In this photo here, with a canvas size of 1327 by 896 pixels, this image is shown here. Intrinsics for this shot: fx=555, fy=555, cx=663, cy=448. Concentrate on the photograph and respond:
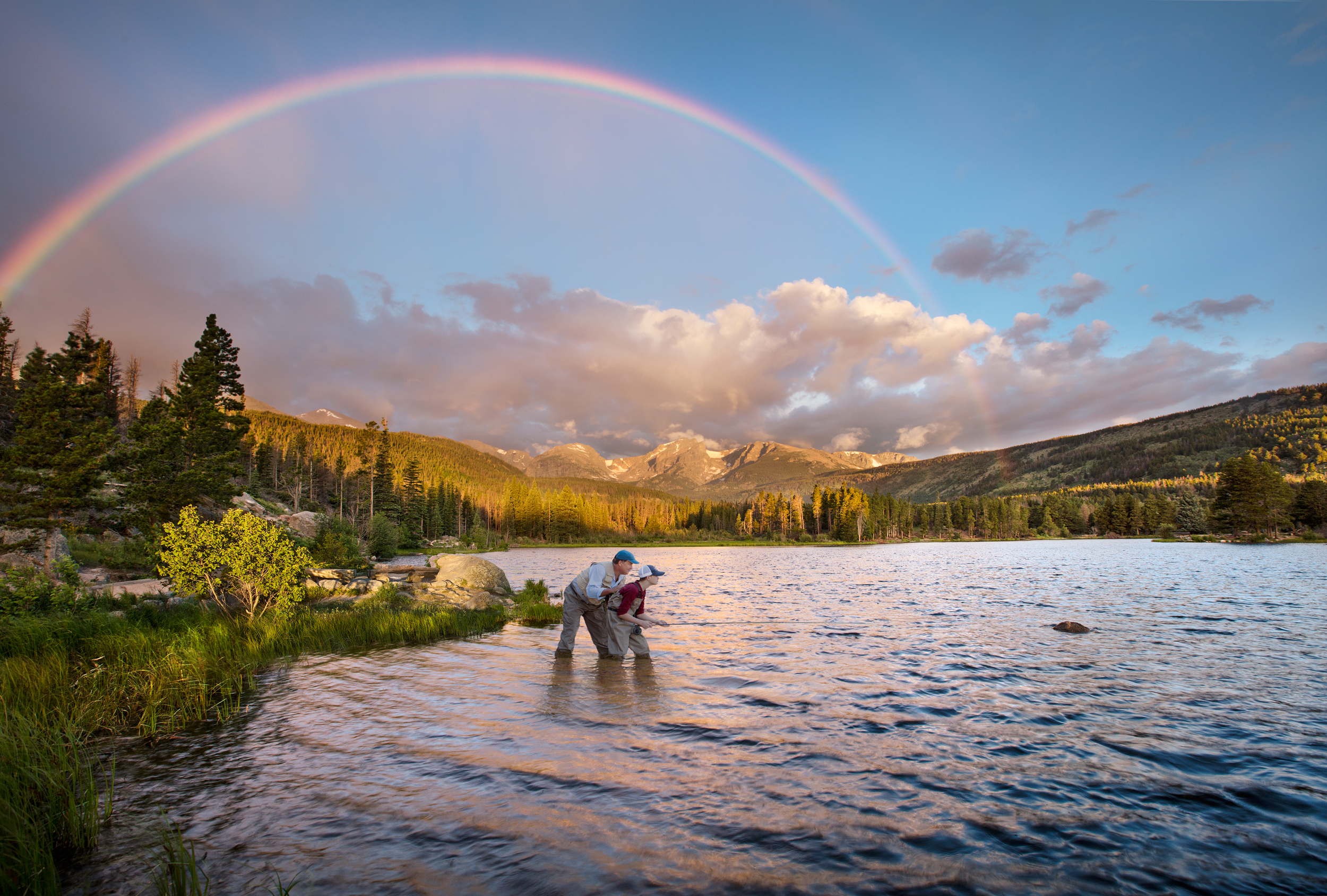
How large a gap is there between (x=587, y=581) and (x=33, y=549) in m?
31.1

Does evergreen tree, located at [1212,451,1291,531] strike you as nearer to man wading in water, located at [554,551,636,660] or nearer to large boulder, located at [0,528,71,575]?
man wading in water, located at [554,551,636,660]

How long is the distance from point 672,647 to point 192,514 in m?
15.3

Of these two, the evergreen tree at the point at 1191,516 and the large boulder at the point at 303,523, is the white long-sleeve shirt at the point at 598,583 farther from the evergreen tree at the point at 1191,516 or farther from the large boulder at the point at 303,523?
the evergreen tree at the point at 1191,516

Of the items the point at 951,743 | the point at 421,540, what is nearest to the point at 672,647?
the point at 951,743

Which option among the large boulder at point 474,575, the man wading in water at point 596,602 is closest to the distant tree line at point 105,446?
the large boulder at point 474,575

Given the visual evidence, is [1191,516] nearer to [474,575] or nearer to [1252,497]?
[1252,497]

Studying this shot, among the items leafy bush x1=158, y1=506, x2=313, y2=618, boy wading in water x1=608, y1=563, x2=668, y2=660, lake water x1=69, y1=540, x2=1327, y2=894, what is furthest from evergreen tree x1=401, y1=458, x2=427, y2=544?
lake water x1=69, y1=540, x2=1327, y2=894

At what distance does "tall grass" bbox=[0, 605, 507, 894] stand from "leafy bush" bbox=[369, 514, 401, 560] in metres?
53.3

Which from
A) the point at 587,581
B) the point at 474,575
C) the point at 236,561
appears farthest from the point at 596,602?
the point at 474,575

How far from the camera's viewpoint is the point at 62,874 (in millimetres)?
4910

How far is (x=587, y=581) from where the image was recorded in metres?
14.4

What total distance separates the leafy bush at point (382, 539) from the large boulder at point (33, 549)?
37.6m

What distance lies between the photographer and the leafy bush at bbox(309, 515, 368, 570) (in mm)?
45688

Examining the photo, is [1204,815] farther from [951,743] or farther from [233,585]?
[233,585]
